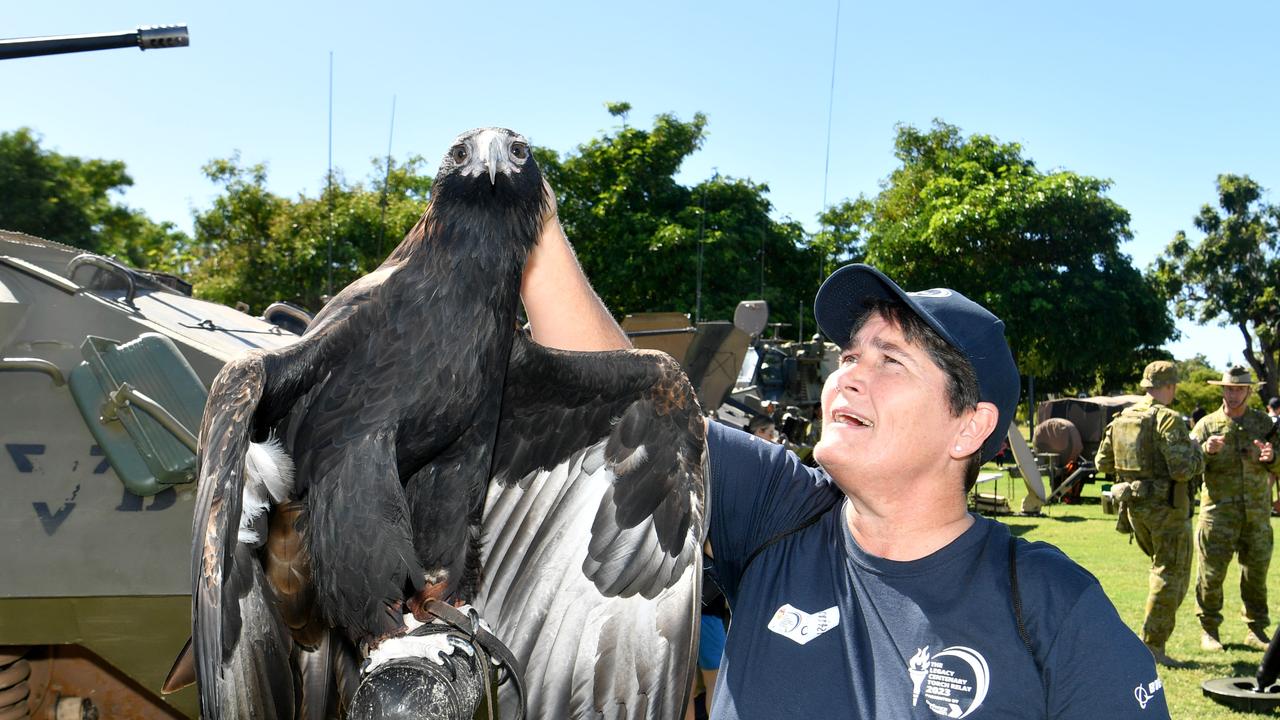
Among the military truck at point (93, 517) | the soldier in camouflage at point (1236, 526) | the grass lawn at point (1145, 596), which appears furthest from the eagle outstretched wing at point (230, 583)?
the soldier in camouflage at point (1236, 526)

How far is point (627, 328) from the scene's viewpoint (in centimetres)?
1136

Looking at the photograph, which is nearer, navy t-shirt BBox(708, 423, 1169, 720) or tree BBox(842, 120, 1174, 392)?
navy t-shirt BBox(708, 423, 1169, 720)

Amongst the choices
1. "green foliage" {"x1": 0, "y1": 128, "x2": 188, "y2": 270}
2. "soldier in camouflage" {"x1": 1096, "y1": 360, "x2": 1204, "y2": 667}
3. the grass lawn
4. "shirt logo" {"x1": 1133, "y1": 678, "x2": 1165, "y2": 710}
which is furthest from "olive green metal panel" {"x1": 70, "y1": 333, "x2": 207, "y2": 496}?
"green foliage" {"x1": 0, "y1": 128, "x2": 188, "y2": 270}

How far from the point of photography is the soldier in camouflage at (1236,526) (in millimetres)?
8992

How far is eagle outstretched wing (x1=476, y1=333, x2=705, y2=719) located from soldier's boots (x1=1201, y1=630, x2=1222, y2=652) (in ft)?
26.8

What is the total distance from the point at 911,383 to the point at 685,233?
83.0ft

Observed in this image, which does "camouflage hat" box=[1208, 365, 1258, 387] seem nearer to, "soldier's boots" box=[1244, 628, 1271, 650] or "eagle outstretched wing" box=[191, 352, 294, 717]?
"soldier's boots" box=[1244, 628, 1271, 650]

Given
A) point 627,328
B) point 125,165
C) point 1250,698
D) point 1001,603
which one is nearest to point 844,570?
point 1001,603

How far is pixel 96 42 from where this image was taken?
5.08 meters

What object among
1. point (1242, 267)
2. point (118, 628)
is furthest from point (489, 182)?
point (1242, 267)

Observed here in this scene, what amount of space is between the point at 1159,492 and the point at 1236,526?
0.86 m

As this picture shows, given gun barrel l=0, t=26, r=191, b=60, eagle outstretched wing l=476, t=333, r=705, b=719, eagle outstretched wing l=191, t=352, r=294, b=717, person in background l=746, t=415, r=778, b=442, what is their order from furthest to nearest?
person in background l=746, t=415, r=778, b=442, gun barrel l=0, t=26, r=191, b=60, eagle outstretched wing l=476, t=333, r=705, b=719, eagle outstretched wing l=191, t=352, r=294, b=717

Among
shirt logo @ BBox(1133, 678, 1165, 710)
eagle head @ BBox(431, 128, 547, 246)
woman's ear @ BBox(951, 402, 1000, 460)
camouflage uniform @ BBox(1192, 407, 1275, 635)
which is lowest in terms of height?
camouflage uniform @ BBox(1192, 407, 1275, 635)

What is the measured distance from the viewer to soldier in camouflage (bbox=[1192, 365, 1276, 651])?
8.99m
